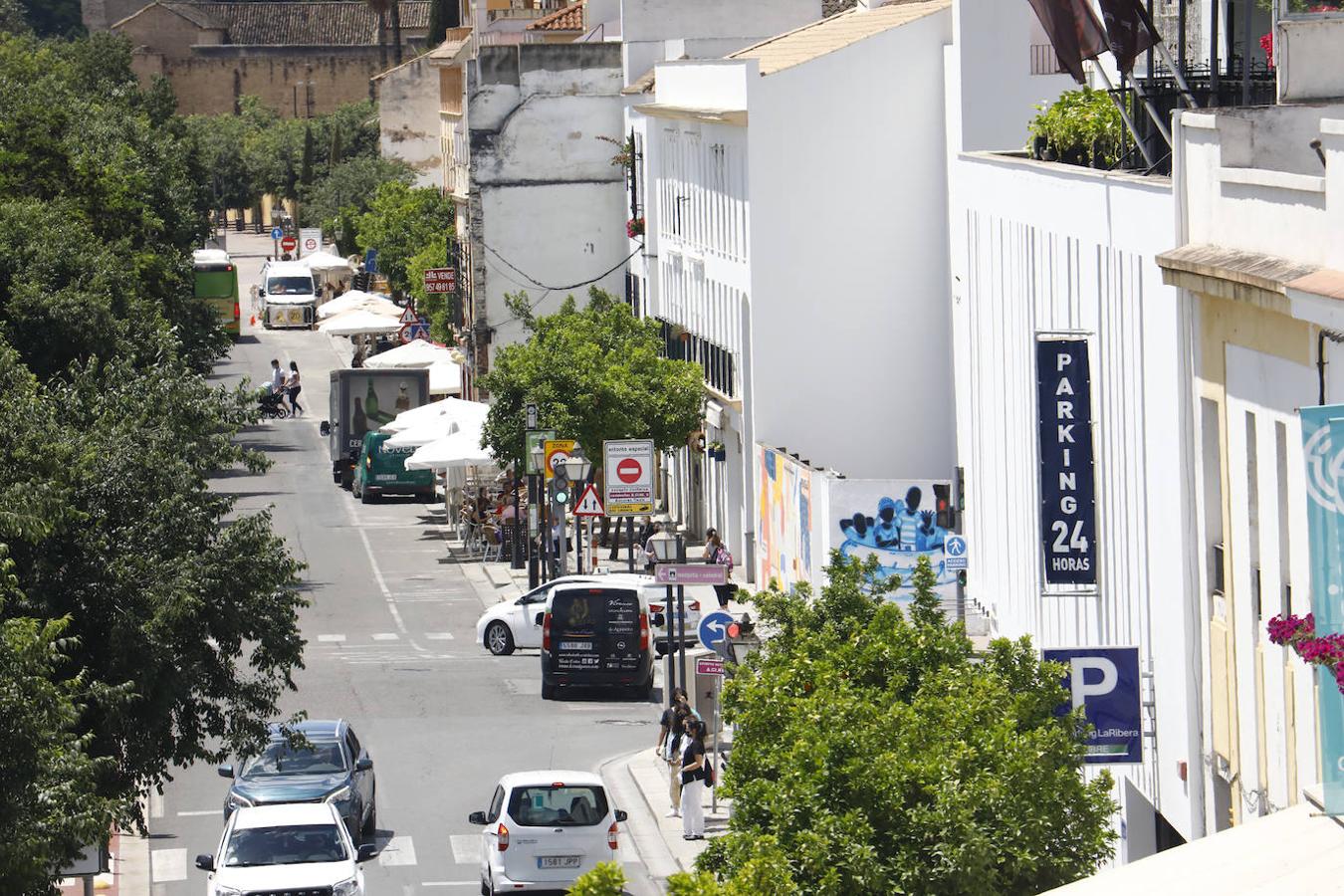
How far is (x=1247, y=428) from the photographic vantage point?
703 inches

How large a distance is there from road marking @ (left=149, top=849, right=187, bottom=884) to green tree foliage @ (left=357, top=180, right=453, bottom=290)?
57025mm

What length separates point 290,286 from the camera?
310 feet

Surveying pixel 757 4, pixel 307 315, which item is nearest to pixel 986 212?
pixel 757 4

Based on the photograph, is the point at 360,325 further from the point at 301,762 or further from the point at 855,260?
the point at 301,762

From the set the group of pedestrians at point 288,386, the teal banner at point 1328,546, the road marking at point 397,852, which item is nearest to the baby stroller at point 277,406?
the group of pedestrians at point 288,386

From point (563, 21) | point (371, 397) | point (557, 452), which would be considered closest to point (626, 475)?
point (557, 452)

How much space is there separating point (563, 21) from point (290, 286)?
26663 millimetres

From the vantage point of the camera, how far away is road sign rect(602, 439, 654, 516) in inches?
1507

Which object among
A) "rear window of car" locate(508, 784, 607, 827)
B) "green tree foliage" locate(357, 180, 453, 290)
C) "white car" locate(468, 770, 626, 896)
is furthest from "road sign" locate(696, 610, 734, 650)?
"green tree foliage" locate(357, 180, 453, 290)

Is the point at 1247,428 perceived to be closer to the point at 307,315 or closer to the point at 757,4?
the point at 757,4

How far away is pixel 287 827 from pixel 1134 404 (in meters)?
8.83

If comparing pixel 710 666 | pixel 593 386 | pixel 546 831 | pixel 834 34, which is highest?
pixel 834 34

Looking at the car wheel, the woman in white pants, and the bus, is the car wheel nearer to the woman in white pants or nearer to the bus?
the woman in white pants

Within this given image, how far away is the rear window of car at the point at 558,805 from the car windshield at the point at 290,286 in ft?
235
